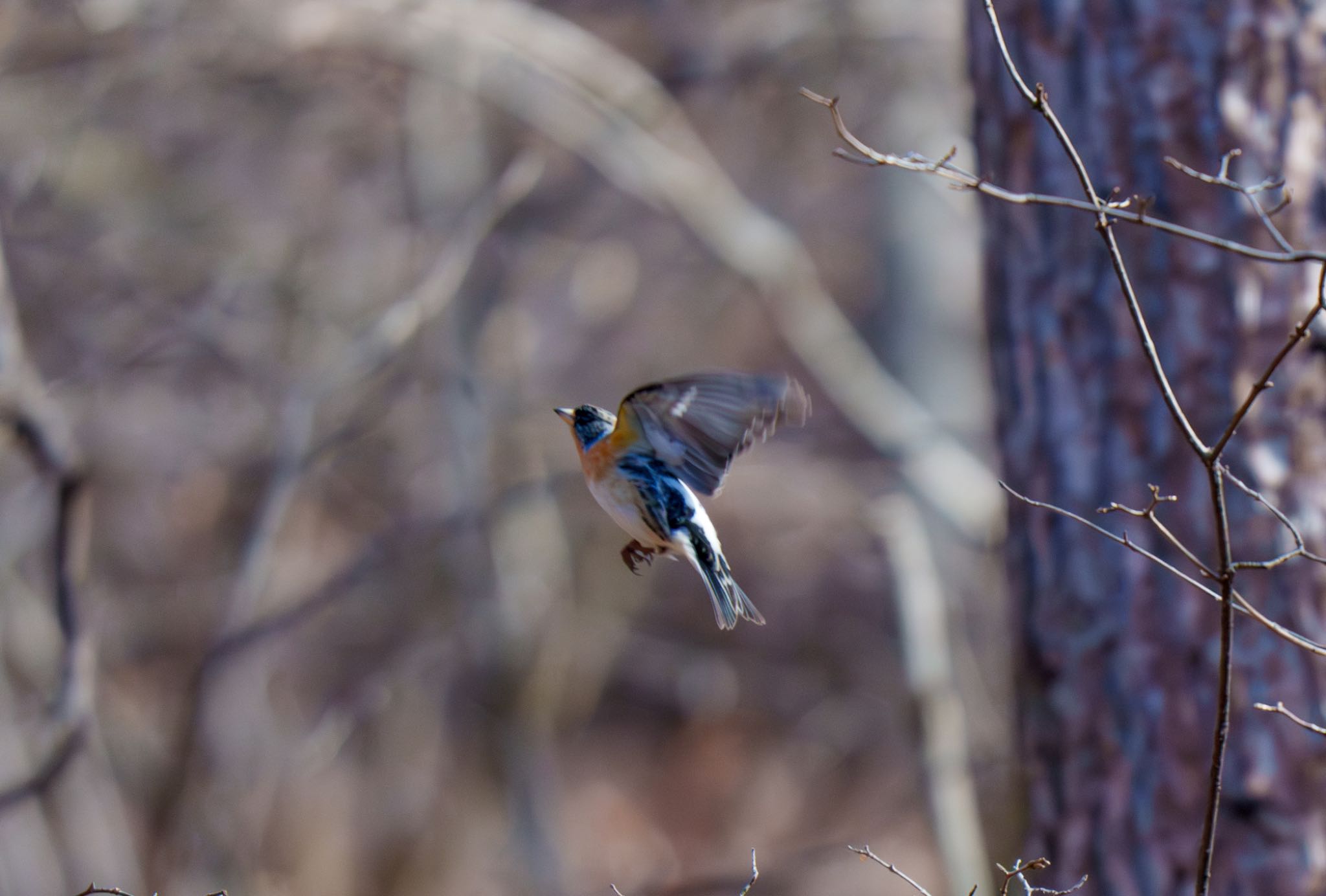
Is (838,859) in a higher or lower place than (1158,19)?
lower

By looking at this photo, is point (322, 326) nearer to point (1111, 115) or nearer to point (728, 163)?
point (1111, 115)

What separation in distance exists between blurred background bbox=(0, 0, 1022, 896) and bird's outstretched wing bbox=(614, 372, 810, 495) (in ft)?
6.69

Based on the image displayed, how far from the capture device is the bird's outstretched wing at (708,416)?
5.95 feet

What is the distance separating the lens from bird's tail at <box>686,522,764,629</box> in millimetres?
2182

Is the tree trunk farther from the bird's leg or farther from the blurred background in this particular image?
the bird's leg

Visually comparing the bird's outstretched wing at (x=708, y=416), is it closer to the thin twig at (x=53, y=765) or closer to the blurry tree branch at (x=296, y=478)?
the blurry tree branch at (x=296, y=478)

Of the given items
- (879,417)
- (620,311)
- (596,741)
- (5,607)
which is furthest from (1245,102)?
(596,741)

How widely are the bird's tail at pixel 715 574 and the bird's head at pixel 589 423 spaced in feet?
0.91

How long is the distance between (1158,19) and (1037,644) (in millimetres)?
1670

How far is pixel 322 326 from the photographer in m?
6.73

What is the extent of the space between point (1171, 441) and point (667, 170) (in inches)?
117

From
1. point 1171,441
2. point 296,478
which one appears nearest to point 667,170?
point 296,478

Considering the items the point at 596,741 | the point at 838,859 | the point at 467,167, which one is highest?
the point at 467,167

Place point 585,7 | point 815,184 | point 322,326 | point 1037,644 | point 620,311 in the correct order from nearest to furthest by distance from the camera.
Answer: point 1037,644, point 322,326, point 585,7, point 620,311, point 815,184
